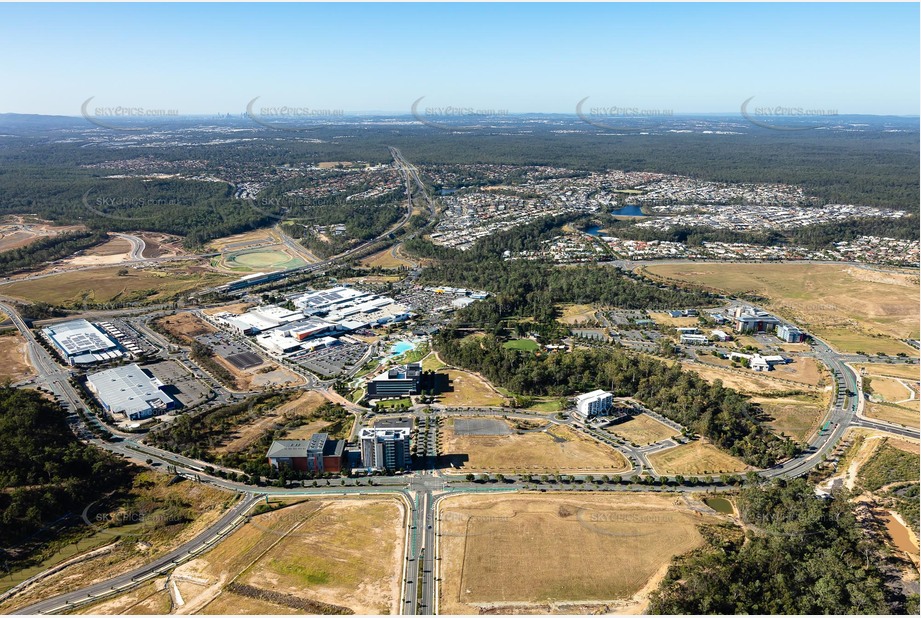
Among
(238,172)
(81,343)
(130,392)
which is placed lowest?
(130,392)

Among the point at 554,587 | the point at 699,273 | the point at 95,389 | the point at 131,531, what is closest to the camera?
the point at 554,587

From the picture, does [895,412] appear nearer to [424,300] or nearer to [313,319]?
[424,300]

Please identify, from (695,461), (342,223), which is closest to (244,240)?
(342,223)

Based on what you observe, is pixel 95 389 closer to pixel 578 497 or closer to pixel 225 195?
pixel 578 497

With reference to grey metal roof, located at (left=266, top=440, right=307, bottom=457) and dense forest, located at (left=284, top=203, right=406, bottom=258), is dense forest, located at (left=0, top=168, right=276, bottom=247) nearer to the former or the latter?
dense forest, located at (left=284, top=203, right=406, bottom=258)

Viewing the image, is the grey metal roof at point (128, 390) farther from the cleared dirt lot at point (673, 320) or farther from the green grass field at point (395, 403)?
the cleared dirt lot at point (673, 320)

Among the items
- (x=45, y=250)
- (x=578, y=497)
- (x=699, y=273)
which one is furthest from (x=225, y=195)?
(x=578, y=497)
